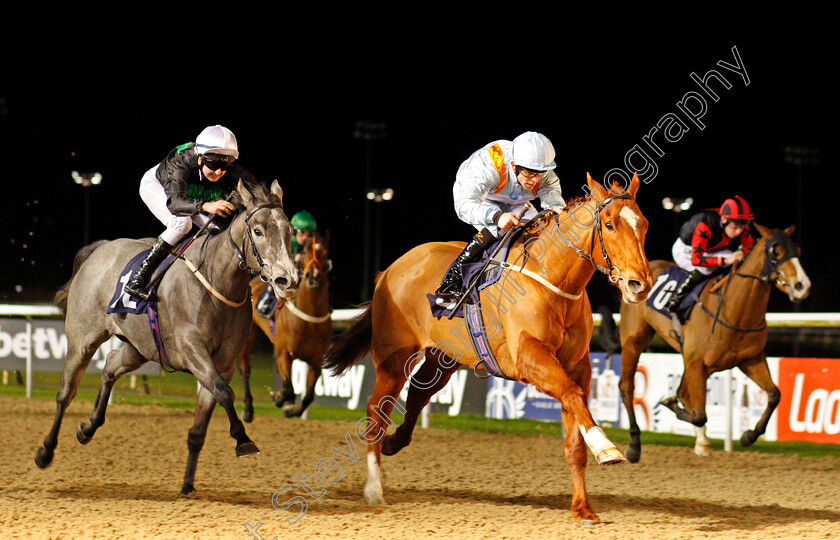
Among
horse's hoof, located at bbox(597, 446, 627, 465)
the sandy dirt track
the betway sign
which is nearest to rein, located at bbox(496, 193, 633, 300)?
horse's hoof, located at bbox(597, 446, 627, 465)

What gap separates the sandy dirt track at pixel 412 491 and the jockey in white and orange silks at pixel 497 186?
1363 millimetres

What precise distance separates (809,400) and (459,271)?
14.0ft

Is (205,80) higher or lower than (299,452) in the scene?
higher

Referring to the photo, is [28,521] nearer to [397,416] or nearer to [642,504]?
[642,504]

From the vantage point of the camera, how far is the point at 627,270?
409 cm

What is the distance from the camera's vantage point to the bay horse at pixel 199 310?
478cm

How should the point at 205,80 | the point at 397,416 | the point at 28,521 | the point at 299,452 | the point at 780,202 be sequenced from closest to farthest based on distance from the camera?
1. the point at 28,521
2. the point at 299,452
3. the point at 397,416
4. the point at 205,80
5. the point at 780,202

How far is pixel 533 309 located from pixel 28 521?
9.05 ft

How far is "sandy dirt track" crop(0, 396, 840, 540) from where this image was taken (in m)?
4.28

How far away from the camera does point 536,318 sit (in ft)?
14.5

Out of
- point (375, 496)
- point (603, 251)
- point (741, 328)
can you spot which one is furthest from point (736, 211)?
point (375, 496)

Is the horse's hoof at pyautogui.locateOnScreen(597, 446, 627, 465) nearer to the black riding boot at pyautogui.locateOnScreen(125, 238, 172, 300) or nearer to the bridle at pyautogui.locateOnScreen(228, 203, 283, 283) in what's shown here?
the bridle at pyautogui.locateOnScreen(228, 203, 283, 283)

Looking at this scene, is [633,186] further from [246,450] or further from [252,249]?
[246,450]

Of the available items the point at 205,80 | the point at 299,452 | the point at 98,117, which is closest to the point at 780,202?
the point at 205,80
